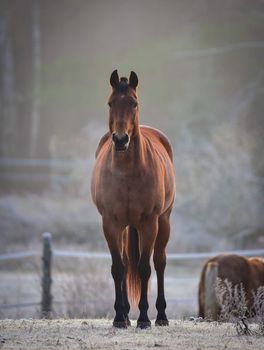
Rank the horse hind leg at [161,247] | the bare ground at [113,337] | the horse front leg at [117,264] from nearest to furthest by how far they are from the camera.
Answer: the bare ground at [113,337] → the horse front leg at [117,264] → the horse hind leg at [161,247]

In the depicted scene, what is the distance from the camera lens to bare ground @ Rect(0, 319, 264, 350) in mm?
5633

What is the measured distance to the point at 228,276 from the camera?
973 centimetres

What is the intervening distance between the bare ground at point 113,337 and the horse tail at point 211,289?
2575mm

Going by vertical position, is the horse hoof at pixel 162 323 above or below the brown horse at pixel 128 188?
below

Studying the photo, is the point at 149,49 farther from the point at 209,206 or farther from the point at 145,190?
the point at 145,190

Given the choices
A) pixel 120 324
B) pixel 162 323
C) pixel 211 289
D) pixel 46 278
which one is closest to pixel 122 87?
pixel 120 324

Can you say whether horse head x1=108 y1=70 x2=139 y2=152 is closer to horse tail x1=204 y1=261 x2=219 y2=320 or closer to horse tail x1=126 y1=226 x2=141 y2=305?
horse tail x1=126 y1=226 x2=141 y2=305

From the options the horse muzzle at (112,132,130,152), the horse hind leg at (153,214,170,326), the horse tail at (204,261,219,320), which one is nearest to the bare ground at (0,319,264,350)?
the horse hind leg at (153,214,170,326)

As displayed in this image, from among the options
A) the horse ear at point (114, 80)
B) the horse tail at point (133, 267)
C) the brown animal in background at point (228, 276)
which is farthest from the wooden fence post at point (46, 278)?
the horse ear at point (114, 80)

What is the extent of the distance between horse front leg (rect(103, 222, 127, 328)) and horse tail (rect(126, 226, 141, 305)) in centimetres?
42

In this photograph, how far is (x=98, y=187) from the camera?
22.6ft

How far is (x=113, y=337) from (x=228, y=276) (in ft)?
12.7

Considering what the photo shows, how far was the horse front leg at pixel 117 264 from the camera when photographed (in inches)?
265

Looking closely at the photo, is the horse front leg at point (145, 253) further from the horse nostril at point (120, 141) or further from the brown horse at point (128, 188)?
the horse nostril at point (120, 141)
